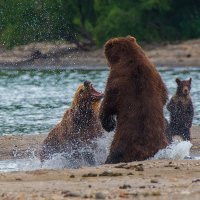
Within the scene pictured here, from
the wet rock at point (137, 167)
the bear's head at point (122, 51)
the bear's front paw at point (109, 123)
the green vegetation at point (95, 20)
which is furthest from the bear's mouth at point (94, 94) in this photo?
the green vegetation at point (95, 20)

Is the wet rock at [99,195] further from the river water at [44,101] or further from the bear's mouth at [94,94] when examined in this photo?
the bear's mouth at [94,94]

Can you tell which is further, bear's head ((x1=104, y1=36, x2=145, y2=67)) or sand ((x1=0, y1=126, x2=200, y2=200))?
bear's head ((x1=104, y1=36, x2=145, y2=67))

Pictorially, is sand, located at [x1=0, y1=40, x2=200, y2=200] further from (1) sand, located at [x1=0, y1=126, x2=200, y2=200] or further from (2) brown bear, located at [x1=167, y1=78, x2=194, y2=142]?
(2) brown bear, located at [x1=167, y1=78, x2=194, y2=142]

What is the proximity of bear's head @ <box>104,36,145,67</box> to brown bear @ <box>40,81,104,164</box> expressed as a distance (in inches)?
48.4

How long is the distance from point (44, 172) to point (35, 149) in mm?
4482

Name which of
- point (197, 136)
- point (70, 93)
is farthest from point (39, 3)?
point (197, 136)

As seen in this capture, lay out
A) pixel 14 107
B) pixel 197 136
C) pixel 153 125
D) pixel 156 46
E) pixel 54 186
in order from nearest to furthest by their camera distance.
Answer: pixel 54 186, pixel 153 125, pixel 197 136, pixel 14 107, pixel 156 46

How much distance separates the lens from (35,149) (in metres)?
13.7

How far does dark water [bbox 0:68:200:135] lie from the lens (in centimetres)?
1817

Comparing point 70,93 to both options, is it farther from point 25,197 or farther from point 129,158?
point 25,197

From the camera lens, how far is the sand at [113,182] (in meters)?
7.62

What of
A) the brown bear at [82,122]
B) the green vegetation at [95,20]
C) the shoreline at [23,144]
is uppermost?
the green vegetation at [95,20]

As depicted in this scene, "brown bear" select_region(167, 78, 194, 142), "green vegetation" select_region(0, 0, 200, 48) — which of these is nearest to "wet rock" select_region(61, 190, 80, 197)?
"brown bear" select_region(167, 78, 194, 142)

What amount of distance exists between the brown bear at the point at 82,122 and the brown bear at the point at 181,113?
2.33 metres
